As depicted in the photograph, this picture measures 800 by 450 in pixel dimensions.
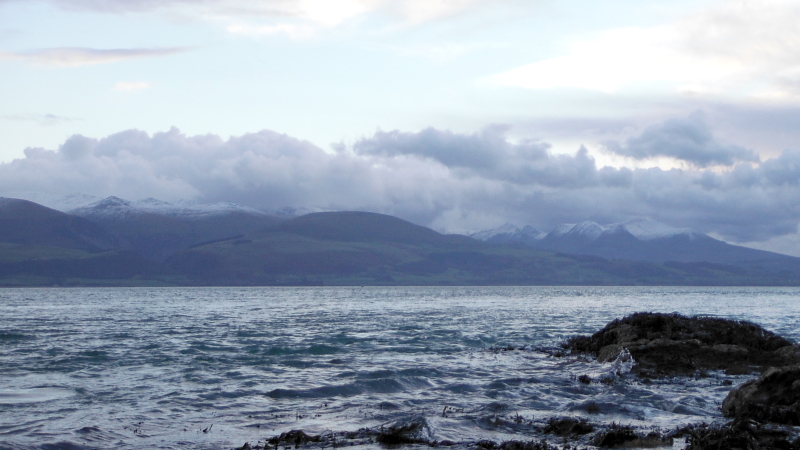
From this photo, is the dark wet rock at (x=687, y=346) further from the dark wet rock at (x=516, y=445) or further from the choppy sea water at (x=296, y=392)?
the dark wet rock at (x=516, y=445)

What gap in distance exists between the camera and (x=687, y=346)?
3288 centimetres

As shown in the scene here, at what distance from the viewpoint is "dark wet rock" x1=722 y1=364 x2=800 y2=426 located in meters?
18.4

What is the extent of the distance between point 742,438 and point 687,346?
18.6 metres

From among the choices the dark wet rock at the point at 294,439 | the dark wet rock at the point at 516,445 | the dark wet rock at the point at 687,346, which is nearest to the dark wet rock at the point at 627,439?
the dark wet rock at the point at 516,445

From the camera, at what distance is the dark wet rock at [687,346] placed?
99.6 feet

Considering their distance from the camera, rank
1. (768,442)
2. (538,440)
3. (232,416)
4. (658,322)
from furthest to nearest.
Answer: (658,322)
(232,416)
(538,440)
(768,442)

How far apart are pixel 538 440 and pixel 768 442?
511 centimetres

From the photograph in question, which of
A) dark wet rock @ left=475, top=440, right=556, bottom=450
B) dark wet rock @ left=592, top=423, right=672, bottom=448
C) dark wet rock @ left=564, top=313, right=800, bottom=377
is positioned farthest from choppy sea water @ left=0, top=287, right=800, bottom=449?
dark wet rock @ left=564, top=313, right=800, bottom=377

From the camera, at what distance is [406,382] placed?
27.4 metres

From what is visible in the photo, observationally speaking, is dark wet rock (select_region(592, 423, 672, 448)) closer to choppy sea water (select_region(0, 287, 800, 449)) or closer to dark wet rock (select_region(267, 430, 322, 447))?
choppy sea water (select_region(0, 287, 800, 449))

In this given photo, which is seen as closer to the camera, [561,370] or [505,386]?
[505,386]

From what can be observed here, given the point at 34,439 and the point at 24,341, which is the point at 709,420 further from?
the point at 24,341

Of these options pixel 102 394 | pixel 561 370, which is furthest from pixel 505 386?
pixel 102 394

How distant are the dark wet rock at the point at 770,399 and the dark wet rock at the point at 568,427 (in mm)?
4132
